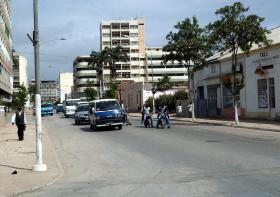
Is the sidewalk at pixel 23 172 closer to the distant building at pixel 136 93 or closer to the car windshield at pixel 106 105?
the car windshield at pixel 106 105

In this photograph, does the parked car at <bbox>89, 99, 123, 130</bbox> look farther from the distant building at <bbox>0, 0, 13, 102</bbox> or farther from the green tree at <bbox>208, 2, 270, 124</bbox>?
the distant building at <bbox>0, 0, 13, 102</bbox>

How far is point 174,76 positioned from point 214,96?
10872 centimetres

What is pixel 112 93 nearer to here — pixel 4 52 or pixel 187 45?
pixel 4 52

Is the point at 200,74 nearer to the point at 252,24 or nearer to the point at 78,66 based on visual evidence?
the point at 252,24

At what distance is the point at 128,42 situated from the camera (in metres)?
164

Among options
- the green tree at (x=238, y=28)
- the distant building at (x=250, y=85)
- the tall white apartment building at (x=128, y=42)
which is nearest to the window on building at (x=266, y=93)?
the distant building at (x=250, y=85)

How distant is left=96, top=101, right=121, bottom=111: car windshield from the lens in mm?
32719

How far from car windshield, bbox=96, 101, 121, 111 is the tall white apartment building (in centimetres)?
12735

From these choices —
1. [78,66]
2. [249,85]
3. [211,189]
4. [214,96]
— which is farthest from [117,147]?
[78,66]

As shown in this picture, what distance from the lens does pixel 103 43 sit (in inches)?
6452

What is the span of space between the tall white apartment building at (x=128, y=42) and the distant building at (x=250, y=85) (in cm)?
11095

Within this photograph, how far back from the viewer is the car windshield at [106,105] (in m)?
32.7

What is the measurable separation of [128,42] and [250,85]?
125 m

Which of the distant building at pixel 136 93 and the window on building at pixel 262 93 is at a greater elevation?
the distant building at pixel 136 93
